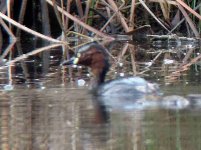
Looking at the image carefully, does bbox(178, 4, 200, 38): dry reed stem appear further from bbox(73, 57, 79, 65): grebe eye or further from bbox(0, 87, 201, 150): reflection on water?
bbox(0, 87, 201, 150): reflection on water

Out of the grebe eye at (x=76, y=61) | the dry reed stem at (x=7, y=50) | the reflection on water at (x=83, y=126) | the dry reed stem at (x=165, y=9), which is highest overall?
the dry reed stem at (x=165, y=9)

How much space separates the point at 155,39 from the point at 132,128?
825cm

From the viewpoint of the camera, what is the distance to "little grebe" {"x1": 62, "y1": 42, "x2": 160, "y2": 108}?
8.62m

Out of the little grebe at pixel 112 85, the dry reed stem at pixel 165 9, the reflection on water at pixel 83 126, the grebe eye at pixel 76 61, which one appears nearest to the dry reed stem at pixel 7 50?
the dry reed stem at pixel 165 9

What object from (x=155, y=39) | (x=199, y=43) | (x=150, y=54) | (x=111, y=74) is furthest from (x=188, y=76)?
(x=155, y=39)

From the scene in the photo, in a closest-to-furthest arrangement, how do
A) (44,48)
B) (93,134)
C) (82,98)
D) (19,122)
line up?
(93,134) < (19,122) < (82,98) < (44,48)

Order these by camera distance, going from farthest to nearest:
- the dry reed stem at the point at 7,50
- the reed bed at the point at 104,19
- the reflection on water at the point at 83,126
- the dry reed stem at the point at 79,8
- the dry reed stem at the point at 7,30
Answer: the dry reed stem at the point at 79,8
the dry reed stem at the point at 7,30
the reed bed at the point at 104,19
the dry reed stem at the point at 7,50
the reflection on water at the point at 83,126

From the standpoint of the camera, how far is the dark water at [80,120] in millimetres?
6516

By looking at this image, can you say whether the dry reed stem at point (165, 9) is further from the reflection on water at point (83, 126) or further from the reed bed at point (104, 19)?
the reflection on water at point (83, 126)

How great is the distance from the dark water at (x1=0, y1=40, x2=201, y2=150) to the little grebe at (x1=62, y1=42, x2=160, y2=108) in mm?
174

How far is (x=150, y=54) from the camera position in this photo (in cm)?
1307

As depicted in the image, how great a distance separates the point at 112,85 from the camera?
895 cm

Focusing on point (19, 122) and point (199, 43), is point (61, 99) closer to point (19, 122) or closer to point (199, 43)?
point (19, 122)

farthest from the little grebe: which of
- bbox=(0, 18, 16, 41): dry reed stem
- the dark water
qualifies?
bbox=(0, 18, 16, 41): dry reed stem
